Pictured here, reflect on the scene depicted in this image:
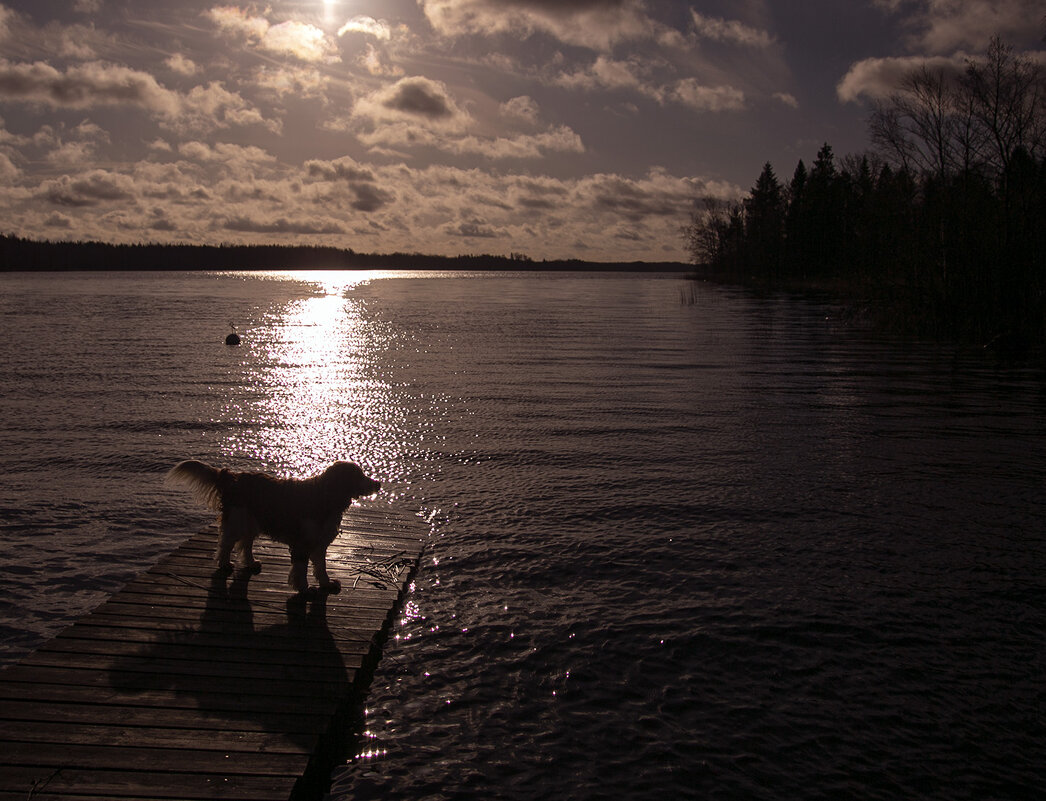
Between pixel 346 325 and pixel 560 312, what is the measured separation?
16.4 metres

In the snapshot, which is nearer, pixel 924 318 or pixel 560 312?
pixel 924 318

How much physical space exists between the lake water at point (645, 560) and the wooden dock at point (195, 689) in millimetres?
366

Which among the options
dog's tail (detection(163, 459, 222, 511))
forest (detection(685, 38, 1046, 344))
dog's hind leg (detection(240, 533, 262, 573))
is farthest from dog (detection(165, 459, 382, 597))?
forest (detection(685, 38, 1046, 344))

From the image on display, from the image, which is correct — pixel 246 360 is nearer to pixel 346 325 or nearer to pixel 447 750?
pixel 346 325

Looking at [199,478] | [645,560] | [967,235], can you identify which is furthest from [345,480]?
[967,235]

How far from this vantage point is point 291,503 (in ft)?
21.1

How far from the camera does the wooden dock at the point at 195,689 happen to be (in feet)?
13.4

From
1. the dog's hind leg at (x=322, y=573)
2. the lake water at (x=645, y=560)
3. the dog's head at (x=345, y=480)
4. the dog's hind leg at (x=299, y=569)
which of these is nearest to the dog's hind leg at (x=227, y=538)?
the dog's hind leg at (x=299, y=569)

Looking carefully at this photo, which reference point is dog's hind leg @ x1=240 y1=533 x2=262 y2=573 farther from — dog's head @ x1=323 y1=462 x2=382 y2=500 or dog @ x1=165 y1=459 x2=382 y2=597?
dog's head @ x1=323 y1=462 x2=382 y2=500

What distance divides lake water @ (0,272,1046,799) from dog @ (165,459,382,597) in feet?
3.47

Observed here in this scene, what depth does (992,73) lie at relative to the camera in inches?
1185

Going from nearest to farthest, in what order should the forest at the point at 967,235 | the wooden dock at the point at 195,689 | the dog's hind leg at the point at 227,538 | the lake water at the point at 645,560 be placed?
1. the wooden dock at the point at 195,689
2. the lake water at the point at 645,560
3. the dog's hind leg at the point at 227,538
4. the forest at the point at 967,235

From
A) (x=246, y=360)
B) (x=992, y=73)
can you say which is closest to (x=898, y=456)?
(x=246, y=360)

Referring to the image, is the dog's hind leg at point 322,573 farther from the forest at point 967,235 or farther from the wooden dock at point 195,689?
the forest at point 967,235
